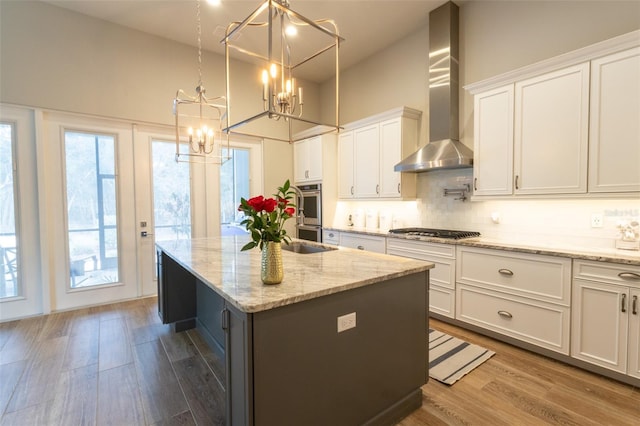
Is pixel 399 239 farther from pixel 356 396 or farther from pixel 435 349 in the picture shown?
pixel 356 396

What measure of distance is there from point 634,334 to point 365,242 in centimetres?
251

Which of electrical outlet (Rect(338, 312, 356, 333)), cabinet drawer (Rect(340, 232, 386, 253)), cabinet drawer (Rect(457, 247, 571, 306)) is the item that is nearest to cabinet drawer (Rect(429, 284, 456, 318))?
cabinet drawer (Rect(457, 247, 571, 306))

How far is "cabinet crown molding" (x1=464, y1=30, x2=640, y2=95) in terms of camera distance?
86.9 inches

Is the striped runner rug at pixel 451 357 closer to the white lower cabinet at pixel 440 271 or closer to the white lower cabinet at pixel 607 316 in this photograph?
the white lower cabinet at pixel 440 271

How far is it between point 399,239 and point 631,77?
2273 mm

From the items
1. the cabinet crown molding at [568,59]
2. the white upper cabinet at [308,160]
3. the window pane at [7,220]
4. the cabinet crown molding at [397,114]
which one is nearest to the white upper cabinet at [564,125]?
the cabinet crown molding at [568,59]

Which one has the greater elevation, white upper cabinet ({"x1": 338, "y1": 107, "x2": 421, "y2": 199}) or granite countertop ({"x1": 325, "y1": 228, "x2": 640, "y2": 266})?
white upper cabinet ({"x1": 338, "y1": 107, "x2": 421, "y2": 199})

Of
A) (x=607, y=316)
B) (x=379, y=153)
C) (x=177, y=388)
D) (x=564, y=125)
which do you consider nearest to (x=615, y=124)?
(x=564, y=125)

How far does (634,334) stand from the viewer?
→ 82.1 inches

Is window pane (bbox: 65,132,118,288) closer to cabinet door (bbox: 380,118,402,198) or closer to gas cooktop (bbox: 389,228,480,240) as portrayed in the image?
cabinet door (bbox: 380,118,402,198)

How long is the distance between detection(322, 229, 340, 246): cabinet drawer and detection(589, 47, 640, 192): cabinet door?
112 inches

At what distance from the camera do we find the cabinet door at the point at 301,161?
504 centimetres

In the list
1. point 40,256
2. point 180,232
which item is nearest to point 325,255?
point 180,232

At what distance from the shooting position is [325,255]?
7.66ft
